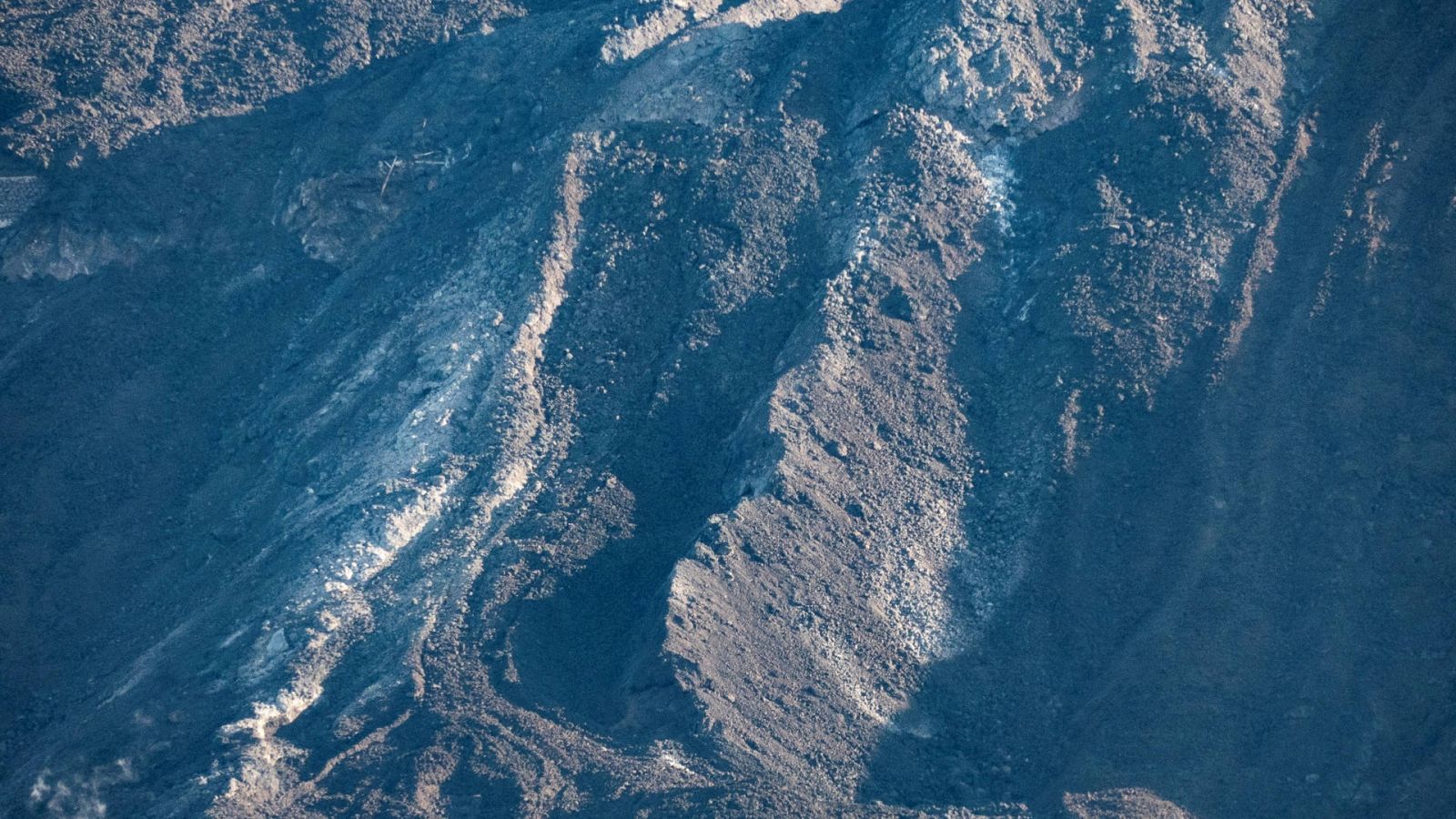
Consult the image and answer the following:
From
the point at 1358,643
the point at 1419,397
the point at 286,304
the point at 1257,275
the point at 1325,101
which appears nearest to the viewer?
the point at 1358,643

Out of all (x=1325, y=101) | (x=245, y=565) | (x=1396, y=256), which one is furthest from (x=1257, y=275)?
(x=245, y=565)

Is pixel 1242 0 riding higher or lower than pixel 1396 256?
higher

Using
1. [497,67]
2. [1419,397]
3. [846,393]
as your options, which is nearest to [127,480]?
[497,67]

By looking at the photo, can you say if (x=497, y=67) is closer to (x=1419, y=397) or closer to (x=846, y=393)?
(x=846, y=393)

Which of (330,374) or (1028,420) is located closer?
(1028,420)

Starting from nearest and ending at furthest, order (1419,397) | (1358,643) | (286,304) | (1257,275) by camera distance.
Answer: (1358,643)
(1419,397)
(1257,275)
(286,304)

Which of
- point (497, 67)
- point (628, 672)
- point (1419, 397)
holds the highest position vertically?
point (497, 67)

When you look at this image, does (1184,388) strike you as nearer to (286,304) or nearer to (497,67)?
(497,67)
